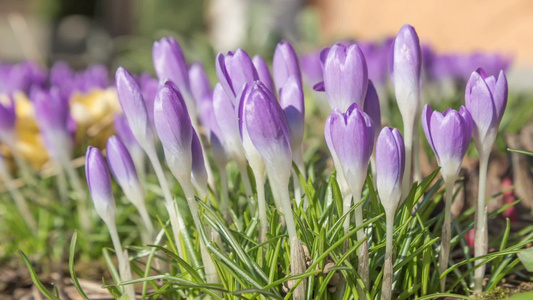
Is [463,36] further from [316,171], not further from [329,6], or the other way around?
[316,171]

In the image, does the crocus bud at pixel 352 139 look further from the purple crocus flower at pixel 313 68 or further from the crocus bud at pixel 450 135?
the purple crocus flower at pixel 313 68

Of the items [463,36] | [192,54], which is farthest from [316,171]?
[463,36]

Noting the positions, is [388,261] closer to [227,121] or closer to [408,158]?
[408,158]

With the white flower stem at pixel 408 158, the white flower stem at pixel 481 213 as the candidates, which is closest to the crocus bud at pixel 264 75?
the white flower stem at pixel 408 158

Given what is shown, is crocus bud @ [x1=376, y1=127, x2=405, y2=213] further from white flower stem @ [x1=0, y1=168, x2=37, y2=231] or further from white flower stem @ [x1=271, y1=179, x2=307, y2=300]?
white flower stem @ [x1=0, y1=168, x2=37, y2=231]

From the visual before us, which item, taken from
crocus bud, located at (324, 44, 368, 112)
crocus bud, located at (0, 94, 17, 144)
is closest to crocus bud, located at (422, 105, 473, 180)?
crocus bud, located at (324, 44, 368, 112)

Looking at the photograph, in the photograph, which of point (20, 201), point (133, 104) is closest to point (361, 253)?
point (133, 104)
